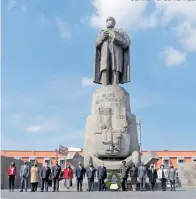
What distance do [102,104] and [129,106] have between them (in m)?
1.70

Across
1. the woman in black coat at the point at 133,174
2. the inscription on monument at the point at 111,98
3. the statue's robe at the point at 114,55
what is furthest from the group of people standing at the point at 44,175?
the statue's robe at the point at 114,55

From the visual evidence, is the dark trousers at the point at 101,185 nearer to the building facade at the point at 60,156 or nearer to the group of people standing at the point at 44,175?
the group of people standing at the point at 44,175

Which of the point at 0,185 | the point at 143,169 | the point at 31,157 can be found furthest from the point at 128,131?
the point at 31,157

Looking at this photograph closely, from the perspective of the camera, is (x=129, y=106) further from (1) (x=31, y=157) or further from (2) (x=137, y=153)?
(1) (x=31, y=157)

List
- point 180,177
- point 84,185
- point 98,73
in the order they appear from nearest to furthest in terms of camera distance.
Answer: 1. point 84,185
2. point 98,73
3. point 180,177

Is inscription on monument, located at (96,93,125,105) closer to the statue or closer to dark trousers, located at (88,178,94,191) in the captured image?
the statue

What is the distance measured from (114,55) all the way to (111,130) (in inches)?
183

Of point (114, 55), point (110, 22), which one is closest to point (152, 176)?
point (114, 55)

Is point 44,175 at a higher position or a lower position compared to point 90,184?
higher

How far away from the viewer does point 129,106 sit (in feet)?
61.8

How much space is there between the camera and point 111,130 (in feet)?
56.0

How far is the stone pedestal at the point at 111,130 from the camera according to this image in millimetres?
16734

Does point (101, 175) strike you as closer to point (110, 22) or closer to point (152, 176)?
point (152, 176)

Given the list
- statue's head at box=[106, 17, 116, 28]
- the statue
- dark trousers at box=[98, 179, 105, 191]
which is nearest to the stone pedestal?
the statue
